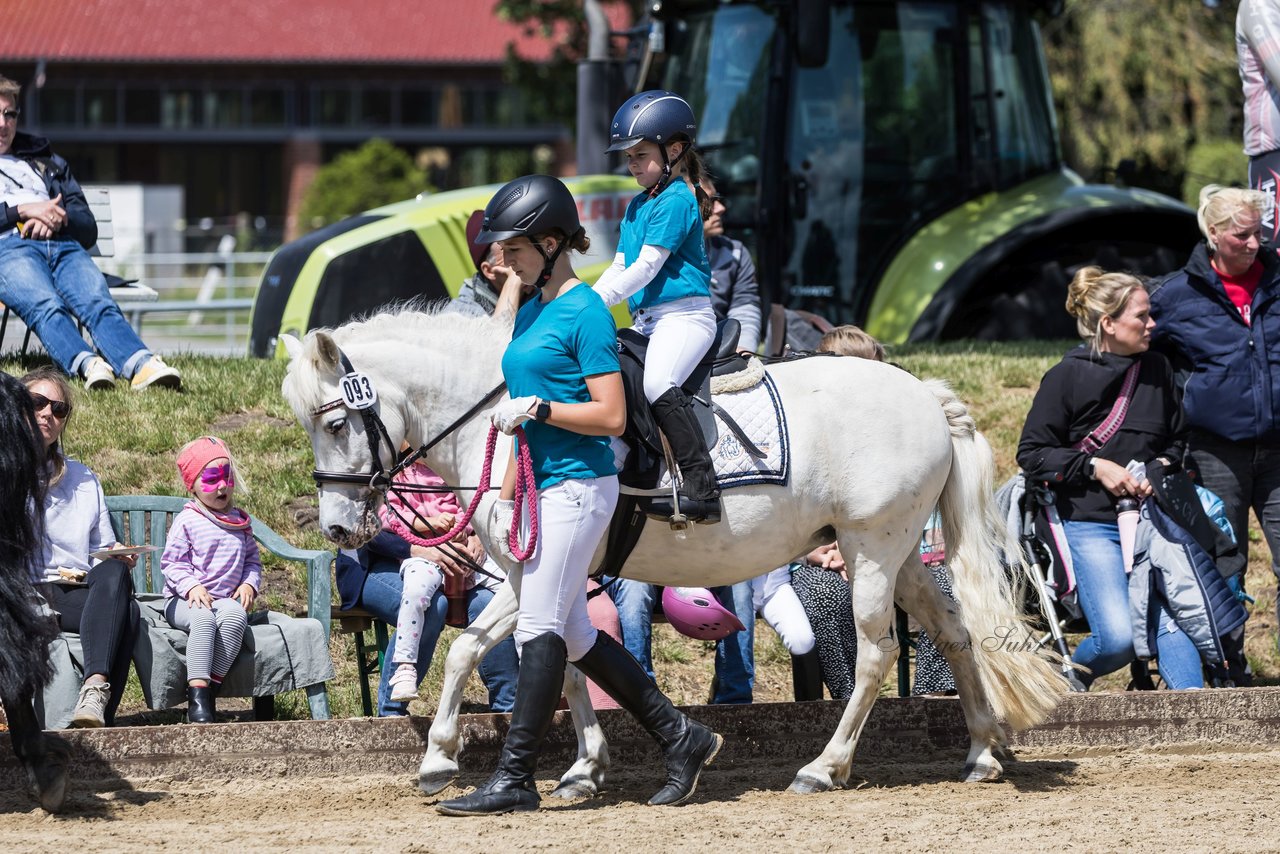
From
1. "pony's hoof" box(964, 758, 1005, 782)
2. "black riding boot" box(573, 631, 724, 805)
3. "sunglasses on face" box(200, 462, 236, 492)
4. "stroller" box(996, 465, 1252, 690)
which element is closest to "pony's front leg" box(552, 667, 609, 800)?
"black riding boot" box(573, 631, 724, 805)

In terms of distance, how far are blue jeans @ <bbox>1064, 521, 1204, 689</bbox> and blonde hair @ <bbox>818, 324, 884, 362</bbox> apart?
3.47 ft

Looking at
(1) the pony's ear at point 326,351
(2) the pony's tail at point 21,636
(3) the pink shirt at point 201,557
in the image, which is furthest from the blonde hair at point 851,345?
(2) the pony's tail at point 21,636

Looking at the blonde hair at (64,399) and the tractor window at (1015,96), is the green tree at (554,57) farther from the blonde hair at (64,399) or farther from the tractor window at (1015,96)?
the blonde hair at (64,399)

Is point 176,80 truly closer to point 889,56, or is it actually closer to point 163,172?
point 163,172

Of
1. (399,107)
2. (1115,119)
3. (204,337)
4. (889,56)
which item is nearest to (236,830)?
(889,56)

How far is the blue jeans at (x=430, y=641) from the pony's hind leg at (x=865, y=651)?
1.24 metres

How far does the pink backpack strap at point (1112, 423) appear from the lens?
677 cm

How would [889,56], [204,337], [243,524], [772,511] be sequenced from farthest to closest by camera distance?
1. [204,337]
2. [889,56]
3. [243,524]
4. [772,511]

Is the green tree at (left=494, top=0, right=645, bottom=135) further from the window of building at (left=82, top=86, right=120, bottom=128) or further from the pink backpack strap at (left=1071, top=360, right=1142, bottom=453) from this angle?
the window of building at (left=82, top=86, right=120, bottom=128)

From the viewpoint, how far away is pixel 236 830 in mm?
5223

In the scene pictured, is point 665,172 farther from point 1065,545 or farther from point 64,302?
point 64,302

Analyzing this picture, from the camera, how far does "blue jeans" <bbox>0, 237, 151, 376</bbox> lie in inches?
348

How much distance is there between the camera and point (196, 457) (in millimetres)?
6516

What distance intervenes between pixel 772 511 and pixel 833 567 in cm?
132
